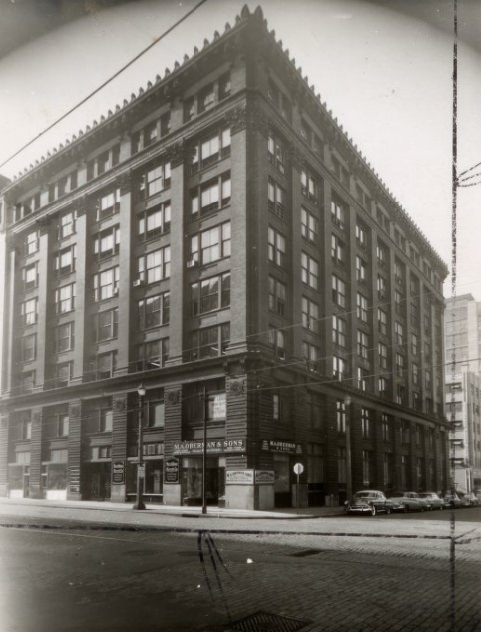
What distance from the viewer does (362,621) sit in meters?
8.62

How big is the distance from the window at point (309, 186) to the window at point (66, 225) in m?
19.7

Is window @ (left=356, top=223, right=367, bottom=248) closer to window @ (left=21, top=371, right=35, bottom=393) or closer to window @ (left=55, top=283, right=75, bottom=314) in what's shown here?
window @ (left=55, top=283, right=75, bottom=314)

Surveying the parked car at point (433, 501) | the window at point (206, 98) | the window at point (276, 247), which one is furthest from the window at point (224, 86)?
the parked car at point (433, 501)

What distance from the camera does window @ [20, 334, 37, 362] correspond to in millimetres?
54375

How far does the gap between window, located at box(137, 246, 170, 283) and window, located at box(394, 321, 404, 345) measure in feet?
98.3

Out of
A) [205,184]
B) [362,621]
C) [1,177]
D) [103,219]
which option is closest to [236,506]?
[205,184]

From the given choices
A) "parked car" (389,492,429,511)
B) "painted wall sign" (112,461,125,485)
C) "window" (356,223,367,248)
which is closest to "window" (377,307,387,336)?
"window" (356,223,367,248)

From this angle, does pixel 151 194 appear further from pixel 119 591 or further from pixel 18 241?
pixel 119 591

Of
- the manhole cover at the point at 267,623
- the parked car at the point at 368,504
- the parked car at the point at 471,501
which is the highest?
the manhole cover at the point at 267,623

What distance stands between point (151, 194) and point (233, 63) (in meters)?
11.4

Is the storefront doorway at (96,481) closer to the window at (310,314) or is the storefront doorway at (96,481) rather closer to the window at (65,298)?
the window at (65,298)

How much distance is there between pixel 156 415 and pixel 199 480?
601 centimetres

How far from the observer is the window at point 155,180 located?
46.1m

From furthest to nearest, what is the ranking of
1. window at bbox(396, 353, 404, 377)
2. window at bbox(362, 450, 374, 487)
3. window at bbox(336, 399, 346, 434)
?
1. window at bbox(396, 353, 404, 377)
2. window at bbox(362, 450, 374, 487)
3. window at bbox(336, 399, 346, 434)
